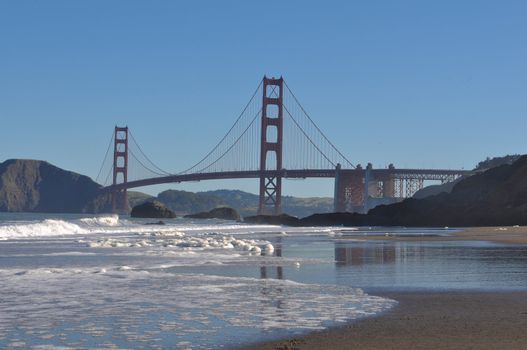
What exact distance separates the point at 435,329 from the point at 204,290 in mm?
4027

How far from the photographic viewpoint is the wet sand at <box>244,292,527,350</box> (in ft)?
22.8

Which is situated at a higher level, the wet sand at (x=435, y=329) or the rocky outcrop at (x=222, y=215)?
the rocky outcrop at (x=222, y=215)

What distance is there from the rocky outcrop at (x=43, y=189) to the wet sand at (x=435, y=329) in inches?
4527

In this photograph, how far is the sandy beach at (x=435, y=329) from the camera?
696 centimetres

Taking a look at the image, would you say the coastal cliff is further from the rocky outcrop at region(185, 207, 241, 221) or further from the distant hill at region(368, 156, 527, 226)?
the rocky outcrop at region(185, 207, 241, 221)

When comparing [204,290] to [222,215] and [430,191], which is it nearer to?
[430,191]

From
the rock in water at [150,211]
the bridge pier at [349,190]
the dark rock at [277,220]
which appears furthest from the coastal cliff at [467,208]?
the rock in water at [150,211]

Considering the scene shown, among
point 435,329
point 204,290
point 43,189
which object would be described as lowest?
point 435,329

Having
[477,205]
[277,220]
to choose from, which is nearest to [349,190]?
[277,220]

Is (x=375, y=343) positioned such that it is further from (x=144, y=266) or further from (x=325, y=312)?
(x=144, y=266)

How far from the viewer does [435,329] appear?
25.2 feet

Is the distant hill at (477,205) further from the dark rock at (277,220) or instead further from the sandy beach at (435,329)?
the sandy beach at (435,329)

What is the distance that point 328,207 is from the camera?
552 feet

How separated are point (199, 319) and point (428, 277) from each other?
5578 millimetres
